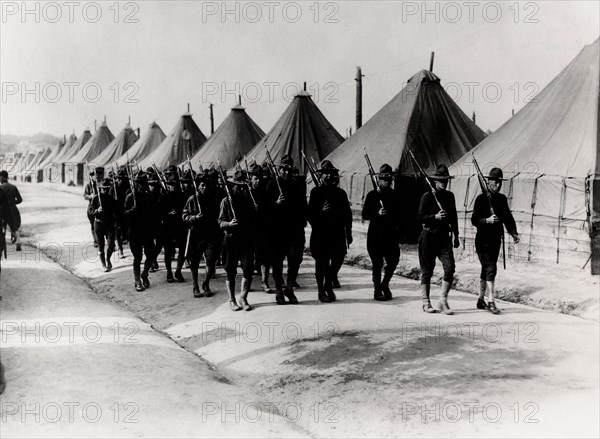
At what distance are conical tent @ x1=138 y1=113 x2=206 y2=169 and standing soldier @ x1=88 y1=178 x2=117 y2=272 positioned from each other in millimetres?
17025

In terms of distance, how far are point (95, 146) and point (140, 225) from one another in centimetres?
3889

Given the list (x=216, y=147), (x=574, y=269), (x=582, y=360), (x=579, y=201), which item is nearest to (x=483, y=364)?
(x=582, y=360)

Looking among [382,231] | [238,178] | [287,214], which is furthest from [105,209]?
[382,231]

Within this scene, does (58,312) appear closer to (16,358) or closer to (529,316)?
(16,358)

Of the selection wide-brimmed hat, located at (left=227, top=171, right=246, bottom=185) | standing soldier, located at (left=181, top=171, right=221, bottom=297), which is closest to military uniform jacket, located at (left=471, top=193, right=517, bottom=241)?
wide-brimmed hat, located at (left=227, top=171, right=246, bottom=185)

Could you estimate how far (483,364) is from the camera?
17.2ft

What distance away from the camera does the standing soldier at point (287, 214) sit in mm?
7934

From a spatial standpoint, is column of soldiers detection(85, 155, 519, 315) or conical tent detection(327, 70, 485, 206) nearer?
column of soldiers detection(85, 155, 519, 315)

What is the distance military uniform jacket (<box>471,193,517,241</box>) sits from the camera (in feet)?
23.3

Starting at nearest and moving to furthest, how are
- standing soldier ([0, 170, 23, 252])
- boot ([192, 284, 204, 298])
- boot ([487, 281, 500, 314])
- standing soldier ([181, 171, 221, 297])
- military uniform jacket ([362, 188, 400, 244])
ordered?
1. boot ([487, 281, 500, 314])
2. military uniform jacket ([362, 188, 400, 244])
3. standing soldier ([181, 171, 221, 297])
4. boot ([192, 284, 204, 298])
5. standing soldier ([0, 170, 23, 252])

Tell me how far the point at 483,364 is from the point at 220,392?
2.33 metres

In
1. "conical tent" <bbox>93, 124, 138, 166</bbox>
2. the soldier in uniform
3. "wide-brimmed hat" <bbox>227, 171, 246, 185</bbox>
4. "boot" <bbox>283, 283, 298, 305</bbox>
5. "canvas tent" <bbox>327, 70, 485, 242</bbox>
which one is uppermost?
"conical tent" <bbox>93, 124, 138, 166</bbox>

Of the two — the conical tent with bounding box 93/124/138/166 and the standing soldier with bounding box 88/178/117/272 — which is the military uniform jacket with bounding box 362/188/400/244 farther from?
the conical tent with bounding box 93/124/138/166

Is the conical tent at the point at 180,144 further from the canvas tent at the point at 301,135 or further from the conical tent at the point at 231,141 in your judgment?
the canvas tent at the point at 301,135
